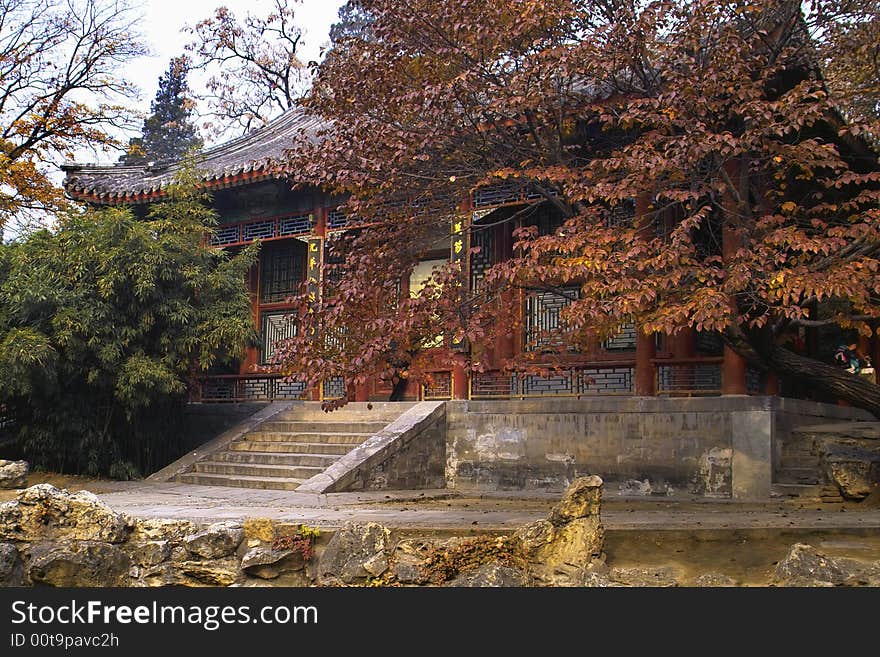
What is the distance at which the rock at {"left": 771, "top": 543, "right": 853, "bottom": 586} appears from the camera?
5.43 meters

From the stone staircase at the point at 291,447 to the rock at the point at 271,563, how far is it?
343 cm

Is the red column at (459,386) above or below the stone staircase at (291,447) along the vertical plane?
above

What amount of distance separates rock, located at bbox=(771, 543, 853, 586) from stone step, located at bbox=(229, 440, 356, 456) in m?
6.25

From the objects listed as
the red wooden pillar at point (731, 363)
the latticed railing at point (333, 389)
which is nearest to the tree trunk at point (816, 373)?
the red wooden pillar at point (731, 363)

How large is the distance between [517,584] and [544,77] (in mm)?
3765

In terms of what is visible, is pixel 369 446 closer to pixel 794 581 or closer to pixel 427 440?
pixel 427 440

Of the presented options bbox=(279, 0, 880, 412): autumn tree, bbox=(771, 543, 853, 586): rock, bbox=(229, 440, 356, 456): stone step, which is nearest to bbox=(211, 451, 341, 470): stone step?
bbox=(229, 440, 356, 456): stone step

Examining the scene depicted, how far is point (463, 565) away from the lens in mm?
6168

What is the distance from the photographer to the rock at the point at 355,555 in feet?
20.7

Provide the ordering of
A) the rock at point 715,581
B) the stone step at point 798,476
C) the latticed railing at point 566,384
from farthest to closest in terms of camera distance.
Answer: the latticed railing at point 566,384, the stone step at point 798,476, the rock at point 715,581

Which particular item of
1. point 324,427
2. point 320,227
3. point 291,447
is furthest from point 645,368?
point 320,227

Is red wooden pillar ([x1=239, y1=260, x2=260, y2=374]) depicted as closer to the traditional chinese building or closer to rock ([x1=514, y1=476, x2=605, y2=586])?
the traditional chinese building

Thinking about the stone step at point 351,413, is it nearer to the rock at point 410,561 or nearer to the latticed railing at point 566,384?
the latticed railing at point 566,384

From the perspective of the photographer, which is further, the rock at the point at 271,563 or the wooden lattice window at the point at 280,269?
the wooden lattice window at the point at 280,269
